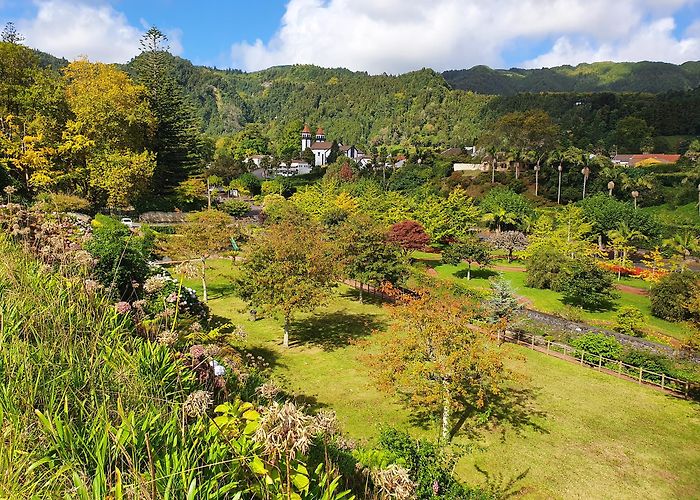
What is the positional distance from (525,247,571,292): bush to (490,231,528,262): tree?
332 inches

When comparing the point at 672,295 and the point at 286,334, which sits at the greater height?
the point at 672,295

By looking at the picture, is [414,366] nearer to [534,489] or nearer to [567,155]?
[534,489]

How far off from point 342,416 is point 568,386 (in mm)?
9116

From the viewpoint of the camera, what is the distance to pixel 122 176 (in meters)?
34.2

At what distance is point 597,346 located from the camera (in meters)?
19.0

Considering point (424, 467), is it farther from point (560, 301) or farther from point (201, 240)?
point (560, 301)

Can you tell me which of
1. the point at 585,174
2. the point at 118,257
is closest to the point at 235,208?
the point at 118,257

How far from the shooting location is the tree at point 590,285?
83.9 feet

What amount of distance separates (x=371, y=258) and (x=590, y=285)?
41.9 feet

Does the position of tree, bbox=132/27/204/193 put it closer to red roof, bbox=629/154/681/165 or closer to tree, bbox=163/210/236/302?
tree, bbox=163/210/236/302

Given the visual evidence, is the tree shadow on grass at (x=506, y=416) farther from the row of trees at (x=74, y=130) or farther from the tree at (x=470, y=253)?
the row of trees at (x=74, y=130)

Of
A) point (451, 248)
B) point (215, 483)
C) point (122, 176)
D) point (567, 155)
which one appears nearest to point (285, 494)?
point (215, 483)

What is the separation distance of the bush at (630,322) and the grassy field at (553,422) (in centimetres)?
504

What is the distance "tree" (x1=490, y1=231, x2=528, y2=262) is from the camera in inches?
1592
